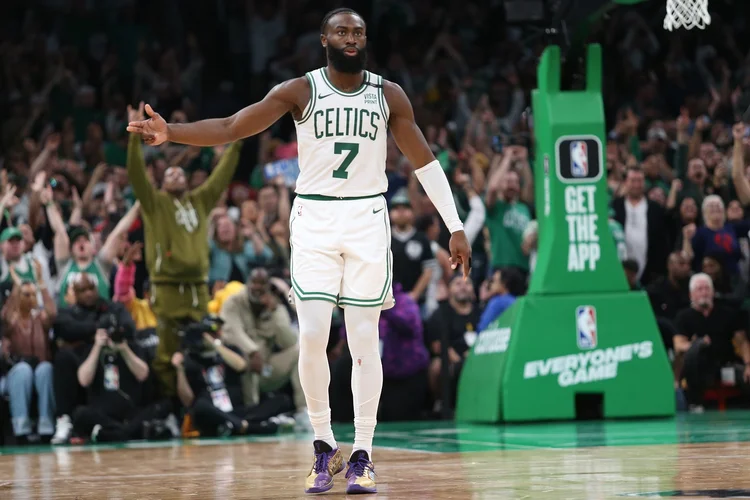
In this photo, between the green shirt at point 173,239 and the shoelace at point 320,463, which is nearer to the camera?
the shoelace at point 320,463

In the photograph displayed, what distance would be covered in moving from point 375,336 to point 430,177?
906 mm

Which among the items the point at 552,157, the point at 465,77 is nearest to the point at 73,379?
the point at 552,157

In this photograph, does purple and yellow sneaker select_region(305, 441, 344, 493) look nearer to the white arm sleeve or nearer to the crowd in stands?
the white arm sleeve

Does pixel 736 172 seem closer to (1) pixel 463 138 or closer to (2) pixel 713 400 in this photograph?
(2) pixel 713 400

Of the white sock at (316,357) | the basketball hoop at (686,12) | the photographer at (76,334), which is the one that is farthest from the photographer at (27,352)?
the basketball hoop at (686,12)

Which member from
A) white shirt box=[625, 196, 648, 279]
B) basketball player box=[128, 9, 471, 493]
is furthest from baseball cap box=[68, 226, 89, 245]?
basketball player box=[128, 9, 471, 493]

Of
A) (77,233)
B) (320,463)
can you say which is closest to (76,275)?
(77,233)

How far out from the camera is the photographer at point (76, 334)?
476 inches

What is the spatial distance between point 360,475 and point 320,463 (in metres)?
0.22

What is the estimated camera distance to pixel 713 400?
13.4 metres

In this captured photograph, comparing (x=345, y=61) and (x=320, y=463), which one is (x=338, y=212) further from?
(x=320, y=463)

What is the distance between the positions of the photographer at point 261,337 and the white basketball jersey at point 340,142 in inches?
240

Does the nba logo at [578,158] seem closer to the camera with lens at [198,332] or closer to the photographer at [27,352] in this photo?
the camera with lens at [198,332]

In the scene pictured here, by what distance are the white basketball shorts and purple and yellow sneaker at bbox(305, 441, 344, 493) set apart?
73cm
